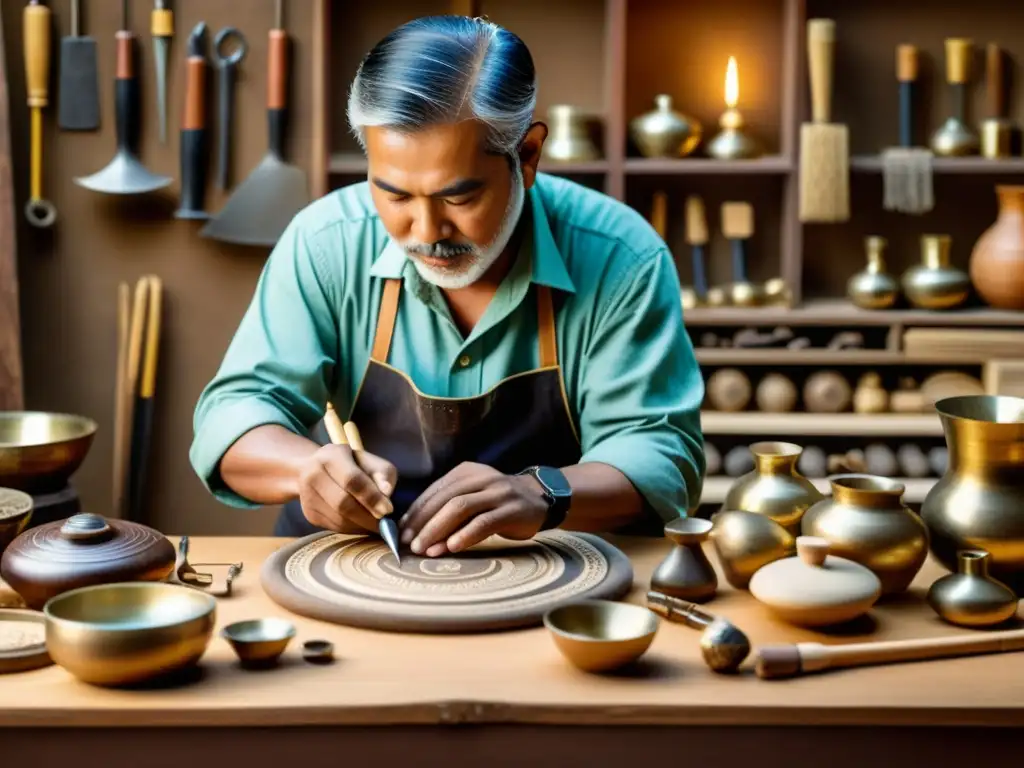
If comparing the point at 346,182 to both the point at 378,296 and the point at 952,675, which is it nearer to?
the point at 378,296

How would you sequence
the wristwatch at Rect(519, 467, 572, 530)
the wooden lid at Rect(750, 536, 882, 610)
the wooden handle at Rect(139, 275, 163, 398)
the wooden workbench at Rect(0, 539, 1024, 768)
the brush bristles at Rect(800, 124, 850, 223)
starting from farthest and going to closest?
the wooden handle at Rect(139, 275, 163, 398) → the brush bristles at Rect(800, 124, 850, 223) → the wristwatch at Rect(519, 467, 572, 530) → the wooden lid at Rect(750, 536, 882, 610) → the wooden workbench at Rect(0, 539, 1024, 768)

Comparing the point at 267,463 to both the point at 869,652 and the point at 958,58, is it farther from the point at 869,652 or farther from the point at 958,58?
the point at 958,58

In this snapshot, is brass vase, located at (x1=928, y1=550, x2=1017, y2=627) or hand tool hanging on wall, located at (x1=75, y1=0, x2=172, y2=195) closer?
brass vase, located at (x1=928, y1=550, x2=1017, y2=627)

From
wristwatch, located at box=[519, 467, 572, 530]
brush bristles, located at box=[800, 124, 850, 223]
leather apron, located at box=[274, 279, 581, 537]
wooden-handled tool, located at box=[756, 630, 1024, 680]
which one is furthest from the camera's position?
brush bristles, located at box=[800, 124, 850, 223]

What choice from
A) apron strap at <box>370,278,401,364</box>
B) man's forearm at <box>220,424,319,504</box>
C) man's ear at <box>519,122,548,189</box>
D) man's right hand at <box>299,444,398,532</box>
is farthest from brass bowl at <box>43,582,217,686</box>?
man's ear at <box>519,122,548,189</box>

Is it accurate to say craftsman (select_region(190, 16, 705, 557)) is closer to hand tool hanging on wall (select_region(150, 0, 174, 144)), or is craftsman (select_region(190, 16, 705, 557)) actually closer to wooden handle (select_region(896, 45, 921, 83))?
hand tool hanging on wall (select_region(150, 0, 174, 144))

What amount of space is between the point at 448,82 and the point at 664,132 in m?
2.39

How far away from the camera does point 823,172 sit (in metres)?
4.61

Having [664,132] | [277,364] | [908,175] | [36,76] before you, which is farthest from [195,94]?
[908,175]

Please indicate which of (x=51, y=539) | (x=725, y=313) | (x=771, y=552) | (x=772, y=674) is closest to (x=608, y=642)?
(x=772, y=674)

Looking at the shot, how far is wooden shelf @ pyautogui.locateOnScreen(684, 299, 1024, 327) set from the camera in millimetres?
4684

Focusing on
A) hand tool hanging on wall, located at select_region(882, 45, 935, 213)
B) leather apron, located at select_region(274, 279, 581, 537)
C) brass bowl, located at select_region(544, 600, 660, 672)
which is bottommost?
brass bowl, located at select_region(544, 600, 660, 672)

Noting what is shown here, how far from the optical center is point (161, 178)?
477 centimetres

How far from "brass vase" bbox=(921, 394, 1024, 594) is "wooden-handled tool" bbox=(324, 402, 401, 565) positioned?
0.88 metres
